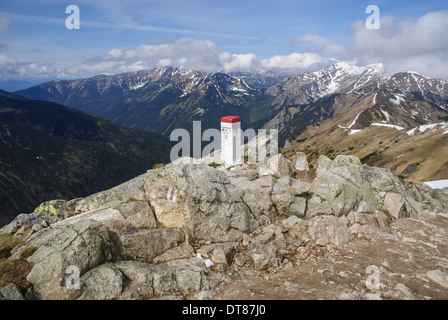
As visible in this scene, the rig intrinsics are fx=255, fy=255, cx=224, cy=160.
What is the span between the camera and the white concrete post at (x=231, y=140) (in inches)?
1139

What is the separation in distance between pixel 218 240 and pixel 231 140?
44.3 feet

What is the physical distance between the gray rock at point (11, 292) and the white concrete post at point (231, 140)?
71.8ft

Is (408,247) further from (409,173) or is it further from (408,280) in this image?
(409,173)

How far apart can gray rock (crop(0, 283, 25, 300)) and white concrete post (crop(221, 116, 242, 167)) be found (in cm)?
2188

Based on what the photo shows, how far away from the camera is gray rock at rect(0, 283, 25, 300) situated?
11.8 meters

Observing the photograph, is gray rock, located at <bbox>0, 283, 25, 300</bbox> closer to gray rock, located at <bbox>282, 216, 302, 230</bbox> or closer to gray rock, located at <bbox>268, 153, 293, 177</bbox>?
gray rock, located at <bbox>282, 216, 302, 230</bbox>

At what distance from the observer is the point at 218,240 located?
18.8m

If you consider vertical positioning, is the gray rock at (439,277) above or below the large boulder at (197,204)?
below

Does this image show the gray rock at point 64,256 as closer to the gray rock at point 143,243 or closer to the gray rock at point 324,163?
the gray rock at point 143,243

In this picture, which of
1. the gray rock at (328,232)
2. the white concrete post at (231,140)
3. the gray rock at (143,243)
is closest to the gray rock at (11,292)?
the gray rock at (143,243)

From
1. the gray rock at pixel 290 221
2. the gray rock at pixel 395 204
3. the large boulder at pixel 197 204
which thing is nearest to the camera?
the large boulder at pixel 197 204

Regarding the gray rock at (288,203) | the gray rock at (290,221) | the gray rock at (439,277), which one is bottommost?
the gray rock at (439,277)

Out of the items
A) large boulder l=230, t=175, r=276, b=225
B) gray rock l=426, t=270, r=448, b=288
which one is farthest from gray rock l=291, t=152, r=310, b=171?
gray rock l=426, t=270, r=448, b=288
